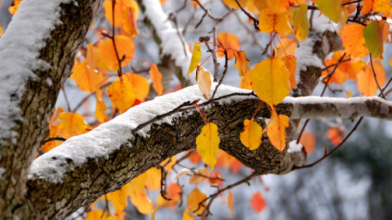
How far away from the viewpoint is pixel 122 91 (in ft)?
2.83

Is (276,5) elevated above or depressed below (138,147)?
above

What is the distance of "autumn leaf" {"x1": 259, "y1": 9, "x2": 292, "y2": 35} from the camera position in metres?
0.58

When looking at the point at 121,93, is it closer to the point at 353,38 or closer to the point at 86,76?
the point at 86,76

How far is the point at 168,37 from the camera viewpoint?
1.43m

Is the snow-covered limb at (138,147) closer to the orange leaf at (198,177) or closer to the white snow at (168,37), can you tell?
the orange leaf at (198,177)

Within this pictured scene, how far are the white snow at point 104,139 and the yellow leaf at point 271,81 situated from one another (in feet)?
0.58

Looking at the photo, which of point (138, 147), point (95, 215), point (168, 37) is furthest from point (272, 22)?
point (168, 37)

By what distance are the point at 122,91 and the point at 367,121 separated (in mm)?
5144

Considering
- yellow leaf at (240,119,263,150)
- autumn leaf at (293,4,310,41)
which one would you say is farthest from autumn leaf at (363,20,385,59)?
yellow leaf at (240,119,263,150)

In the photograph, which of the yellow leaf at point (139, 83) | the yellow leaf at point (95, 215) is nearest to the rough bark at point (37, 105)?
the yellow leaf at point (139, 83)

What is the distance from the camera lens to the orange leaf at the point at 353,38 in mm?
724

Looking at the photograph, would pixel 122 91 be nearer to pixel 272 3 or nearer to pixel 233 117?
pixel 233 117

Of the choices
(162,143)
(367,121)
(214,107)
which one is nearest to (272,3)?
(214,107)

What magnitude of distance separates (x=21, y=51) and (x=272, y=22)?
0.44m
